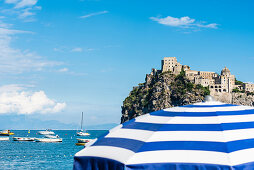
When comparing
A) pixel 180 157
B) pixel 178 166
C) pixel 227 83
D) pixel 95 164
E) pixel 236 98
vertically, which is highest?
pixel 227 83

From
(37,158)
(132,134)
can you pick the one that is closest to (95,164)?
(132,134)

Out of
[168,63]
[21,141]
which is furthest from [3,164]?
[168,63]

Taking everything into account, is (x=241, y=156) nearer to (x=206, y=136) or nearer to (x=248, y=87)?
(x=206, y=136)

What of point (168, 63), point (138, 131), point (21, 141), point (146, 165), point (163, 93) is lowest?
point (21, 141)

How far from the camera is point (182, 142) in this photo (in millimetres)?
4816

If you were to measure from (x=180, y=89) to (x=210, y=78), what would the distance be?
13701 millimetres

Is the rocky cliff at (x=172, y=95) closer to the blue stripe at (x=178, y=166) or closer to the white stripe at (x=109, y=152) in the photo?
the white stripe at (x=109, y=152)

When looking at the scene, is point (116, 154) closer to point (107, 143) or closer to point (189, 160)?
point (107, 143)

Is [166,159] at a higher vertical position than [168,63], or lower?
lower

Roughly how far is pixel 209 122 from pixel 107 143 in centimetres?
166

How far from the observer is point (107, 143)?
548 cm

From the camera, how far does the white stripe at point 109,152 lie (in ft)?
16.1

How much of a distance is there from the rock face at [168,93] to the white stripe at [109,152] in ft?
Answer: 273

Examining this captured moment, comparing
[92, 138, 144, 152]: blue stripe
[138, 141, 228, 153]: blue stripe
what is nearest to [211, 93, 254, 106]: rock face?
[92, 138, 144, 152]: blue stripe
